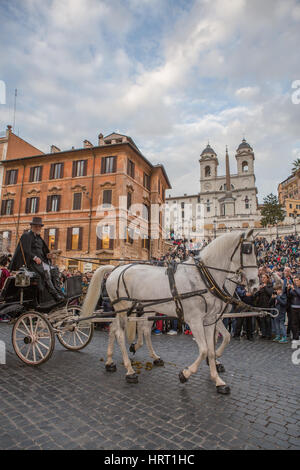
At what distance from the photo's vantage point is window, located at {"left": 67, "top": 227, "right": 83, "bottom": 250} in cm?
2500

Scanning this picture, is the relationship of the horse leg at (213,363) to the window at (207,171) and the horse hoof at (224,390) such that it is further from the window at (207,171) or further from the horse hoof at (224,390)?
the window at (207,171)

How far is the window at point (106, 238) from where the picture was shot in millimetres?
23827

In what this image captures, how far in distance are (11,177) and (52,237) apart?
9.06m

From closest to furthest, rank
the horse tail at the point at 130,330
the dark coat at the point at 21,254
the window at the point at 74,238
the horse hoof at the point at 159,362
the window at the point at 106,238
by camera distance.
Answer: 1. the horse hoof at the point at 159,362
2. the horse tail at the point at 130,330
3. the dark coat at the point at 21,254
4. the window at the point at 106,238
5. the window at the point at 74,238

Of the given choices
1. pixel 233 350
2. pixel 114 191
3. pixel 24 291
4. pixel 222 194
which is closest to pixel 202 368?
pixel 233 350

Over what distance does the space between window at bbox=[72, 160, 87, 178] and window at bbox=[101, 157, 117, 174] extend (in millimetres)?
2049

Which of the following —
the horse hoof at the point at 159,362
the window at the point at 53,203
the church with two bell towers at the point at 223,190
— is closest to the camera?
the horse hoof at the point at 159,362

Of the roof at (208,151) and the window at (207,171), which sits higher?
the roof at (208,151)

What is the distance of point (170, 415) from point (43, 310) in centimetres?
334

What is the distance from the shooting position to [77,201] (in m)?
25.9

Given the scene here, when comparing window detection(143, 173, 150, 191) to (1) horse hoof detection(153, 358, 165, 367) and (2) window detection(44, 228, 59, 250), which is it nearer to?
(2) window detection(44, 228, 59, 250)

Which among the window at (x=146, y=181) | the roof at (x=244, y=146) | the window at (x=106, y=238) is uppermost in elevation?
the roof at (x=244, y=146)

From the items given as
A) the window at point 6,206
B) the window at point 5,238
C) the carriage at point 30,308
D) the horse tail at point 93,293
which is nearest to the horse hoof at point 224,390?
the horse tail at point 93,293

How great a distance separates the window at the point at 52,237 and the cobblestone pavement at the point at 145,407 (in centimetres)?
2144
